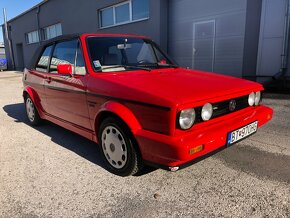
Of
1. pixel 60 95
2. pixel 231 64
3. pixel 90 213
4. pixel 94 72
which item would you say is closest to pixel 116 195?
pixel 90 213

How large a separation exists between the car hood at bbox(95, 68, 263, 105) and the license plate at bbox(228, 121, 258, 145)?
1.27ft

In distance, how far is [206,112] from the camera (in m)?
2.50

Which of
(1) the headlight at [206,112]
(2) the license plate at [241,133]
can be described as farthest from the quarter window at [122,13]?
(1) the headlight at [206,112]

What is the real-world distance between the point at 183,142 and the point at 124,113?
27.7 inches

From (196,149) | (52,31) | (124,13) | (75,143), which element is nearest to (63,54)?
(75,143)

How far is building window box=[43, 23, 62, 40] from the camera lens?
18.7 metres

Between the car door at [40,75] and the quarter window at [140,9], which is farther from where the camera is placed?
the quarter window at [140,9]

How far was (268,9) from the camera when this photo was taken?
306 inches

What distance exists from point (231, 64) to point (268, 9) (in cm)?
196

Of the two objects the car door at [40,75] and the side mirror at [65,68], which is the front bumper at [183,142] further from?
the car door at [40,75]

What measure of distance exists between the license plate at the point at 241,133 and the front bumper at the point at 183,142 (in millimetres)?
53

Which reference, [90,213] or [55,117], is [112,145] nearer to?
[90,213]

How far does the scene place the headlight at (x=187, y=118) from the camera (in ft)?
7.61

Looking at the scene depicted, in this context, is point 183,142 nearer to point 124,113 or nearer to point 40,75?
point 124,113
